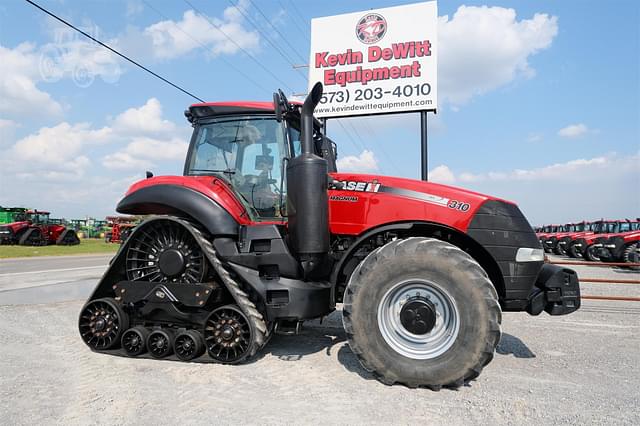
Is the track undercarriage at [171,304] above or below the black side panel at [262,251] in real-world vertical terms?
below

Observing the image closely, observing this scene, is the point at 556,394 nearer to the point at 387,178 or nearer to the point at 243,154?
the point at 387,178

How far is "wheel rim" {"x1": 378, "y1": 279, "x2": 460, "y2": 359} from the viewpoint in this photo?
328 centimetres

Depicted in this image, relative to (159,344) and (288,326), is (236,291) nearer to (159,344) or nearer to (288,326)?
(288,326)

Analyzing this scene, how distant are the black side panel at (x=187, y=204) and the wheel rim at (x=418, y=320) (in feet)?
5.36

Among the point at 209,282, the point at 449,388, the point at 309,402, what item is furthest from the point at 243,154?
the point at 449,388

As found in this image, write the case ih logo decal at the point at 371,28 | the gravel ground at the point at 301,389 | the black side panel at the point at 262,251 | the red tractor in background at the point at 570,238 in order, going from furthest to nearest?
the red tractor in background at the point at 570,238 < the case ih logo decal at the point at 371,28 < the black side panel at the point at 262,251 < the gravel ground at the point at 301,389

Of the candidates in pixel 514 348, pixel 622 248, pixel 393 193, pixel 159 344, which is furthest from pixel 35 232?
pixel 622 248

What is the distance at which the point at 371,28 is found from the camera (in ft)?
37.2

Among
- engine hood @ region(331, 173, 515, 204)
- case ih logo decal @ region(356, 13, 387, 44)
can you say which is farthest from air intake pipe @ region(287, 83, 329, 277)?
case ih logo decal @ region(356, 13, 387, 44)

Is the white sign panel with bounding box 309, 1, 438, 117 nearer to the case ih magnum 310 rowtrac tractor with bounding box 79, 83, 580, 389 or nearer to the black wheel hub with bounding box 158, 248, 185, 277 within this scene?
the case ih magnum 310 rowtrac tractor with bounding box 79, 83, 580, 389

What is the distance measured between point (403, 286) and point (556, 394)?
138 centimetres

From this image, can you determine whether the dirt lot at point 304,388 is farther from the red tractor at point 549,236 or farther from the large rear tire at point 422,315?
the red tractor at point 549,236

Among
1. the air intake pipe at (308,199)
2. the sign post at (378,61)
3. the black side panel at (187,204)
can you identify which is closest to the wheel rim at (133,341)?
the black side panel at (187,204)

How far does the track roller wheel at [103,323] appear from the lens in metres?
4.10
